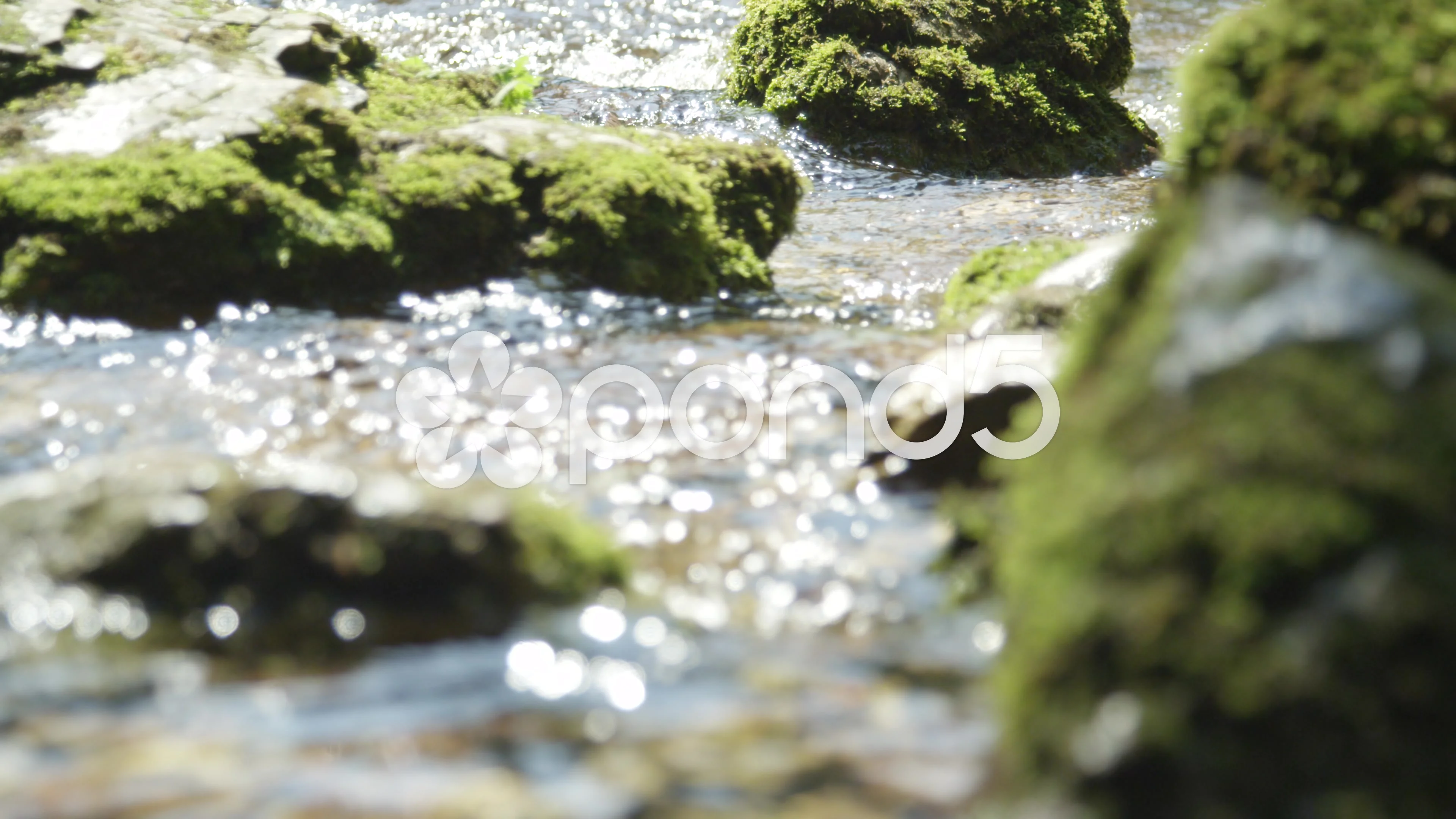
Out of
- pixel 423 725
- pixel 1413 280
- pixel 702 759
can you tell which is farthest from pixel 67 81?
pixel 1413 280

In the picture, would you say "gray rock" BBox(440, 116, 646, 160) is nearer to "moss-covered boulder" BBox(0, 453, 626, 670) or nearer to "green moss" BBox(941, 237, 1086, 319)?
"green moss" BBox(941, 237, 1086, 319)

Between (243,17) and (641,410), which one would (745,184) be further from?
(243,17)

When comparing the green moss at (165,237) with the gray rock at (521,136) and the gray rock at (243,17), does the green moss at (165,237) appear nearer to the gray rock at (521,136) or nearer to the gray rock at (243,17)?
the gray rock at (521,136)

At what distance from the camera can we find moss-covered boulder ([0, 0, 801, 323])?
19.8ft

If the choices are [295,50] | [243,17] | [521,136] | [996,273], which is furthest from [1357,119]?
[243,17]

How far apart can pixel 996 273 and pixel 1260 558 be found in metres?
4.74

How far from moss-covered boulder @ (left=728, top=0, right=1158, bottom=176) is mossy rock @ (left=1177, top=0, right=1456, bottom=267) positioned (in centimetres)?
840

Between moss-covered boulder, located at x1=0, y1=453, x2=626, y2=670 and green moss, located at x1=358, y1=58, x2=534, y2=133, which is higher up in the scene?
moss-covered boulder, located at x1=0, y1=453, x2=626, y2=670

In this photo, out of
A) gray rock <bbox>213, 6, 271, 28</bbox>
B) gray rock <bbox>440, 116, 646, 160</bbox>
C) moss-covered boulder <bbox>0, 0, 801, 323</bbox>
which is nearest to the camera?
moss-covered boulder <bbox>0, 0, 801, 323</bbox>

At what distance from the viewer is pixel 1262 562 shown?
183 centimetres

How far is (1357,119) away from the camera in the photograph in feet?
8.94

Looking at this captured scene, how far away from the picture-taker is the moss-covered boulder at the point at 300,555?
3059mm

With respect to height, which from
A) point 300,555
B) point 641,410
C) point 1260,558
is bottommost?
point 641,410

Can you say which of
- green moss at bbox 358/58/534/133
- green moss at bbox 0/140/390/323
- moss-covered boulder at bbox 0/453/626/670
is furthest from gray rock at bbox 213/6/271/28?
moss-covered boulder at bbox 0/453/626/670
